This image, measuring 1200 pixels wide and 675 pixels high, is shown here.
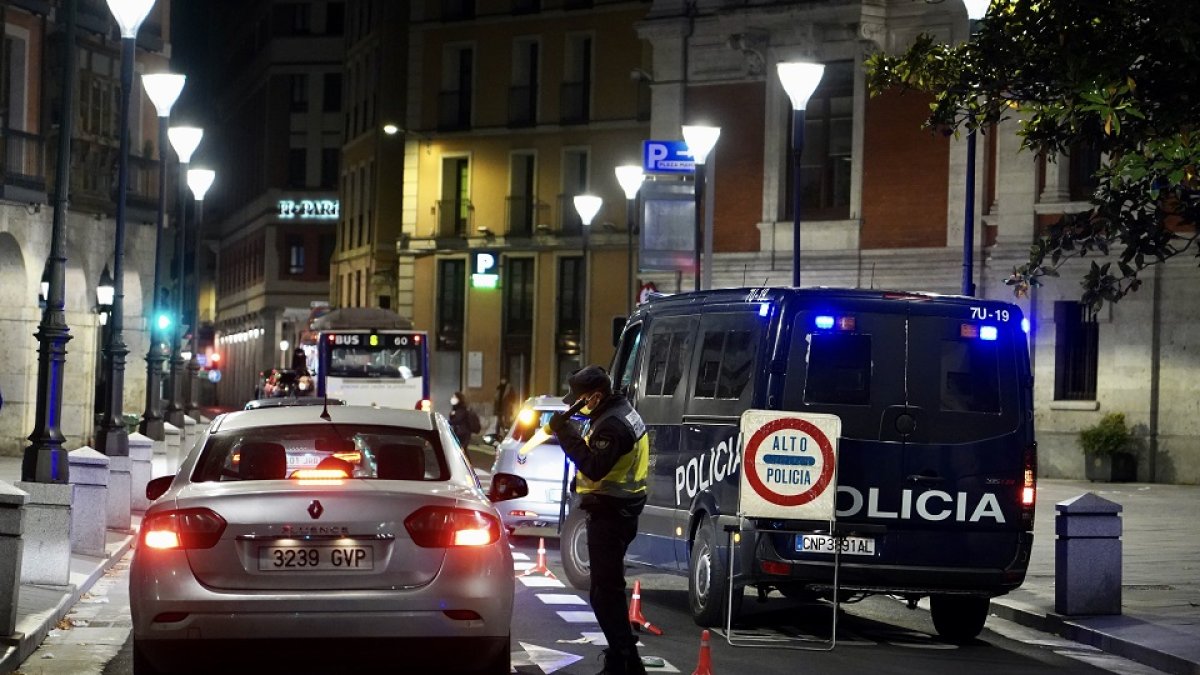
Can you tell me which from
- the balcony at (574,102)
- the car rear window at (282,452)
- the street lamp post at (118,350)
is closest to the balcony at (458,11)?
the balcony at (574,102)

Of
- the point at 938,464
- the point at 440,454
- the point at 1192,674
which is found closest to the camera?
the point at 440,454

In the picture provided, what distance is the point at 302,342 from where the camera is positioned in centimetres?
5806

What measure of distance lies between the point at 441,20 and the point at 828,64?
25.5 metres

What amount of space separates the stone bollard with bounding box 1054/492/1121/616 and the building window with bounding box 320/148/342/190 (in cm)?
8416

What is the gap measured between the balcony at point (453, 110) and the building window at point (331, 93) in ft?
97.6

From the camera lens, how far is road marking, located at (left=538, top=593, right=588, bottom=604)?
17.5 metres

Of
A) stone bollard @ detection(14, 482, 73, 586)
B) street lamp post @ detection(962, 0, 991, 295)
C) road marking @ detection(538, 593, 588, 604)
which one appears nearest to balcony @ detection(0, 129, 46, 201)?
street lamp post @ detection(962, 0, 991, 295)

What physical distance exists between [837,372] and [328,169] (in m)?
85.7

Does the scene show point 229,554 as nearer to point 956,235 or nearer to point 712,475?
point 712,475

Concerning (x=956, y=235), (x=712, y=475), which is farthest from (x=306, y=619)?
(x=956, y=235)

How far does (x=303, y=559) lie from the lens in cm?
1046

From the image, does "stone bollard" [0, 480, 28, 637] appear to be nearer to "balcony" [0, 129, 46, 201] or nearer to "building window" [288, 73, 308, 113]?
"balcony" [0, 129, 46, 201]

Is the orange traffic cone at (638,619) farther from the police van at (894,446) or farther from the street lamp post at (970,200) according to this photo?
the street lamp post at (970,200)

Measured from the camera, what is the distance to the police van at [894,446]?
15.2 m
